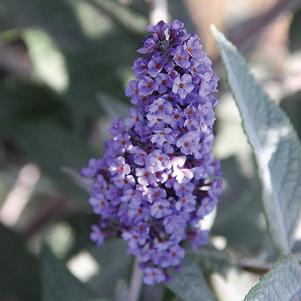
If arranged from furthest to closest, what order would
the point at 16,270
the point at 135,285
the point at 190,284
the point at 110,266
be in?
the point at 16,270, the point at 110,266, the point at 135,285, the point at 190,284

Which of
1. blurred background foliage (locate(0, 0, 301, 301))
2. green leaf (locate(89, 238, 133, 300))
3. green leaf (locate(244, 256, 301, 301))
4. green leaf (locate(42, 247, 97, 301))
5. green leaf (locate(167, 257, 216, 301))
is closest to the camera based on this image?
green leaf (locate(244, 256, 301, 301))

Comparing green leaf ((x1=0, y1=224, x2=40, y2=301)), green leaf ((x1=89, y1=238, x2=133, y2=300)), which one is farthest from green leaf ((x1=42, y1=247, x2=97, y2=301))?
green leaf ((x1=0, y1=224, x2=40, y2=301))

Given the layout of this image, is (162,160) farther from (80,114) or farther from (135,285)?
(80,114)

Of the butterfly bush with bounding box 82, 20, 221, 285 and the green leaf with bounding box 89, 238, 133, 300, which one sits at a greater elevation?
the butterfly bush with bounding box 82, 20, 221, 285

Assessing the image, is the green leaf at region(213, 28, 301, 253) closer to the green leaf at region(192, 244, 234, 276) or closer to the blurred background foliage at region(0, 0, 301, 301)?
the green leaf at region(192, 244, 234, 276)

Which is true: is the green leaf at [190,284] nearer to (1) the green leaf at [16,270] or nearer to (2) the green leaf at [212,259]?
(2) the green leaf at [212,259]

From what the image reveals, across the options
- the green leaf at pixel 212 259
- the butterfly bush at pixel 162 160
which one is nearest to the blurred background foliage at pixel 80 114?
the green leaf at pixel 212 259

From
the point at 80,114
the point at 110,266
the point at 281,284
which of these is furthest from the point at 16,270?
the point at 281,284

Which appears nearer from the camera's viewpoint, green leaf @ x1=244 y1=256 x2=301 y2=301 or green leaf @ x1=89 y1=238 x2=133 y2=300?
green leaf @ x1=244 y1=256 x2=301 y2=301
